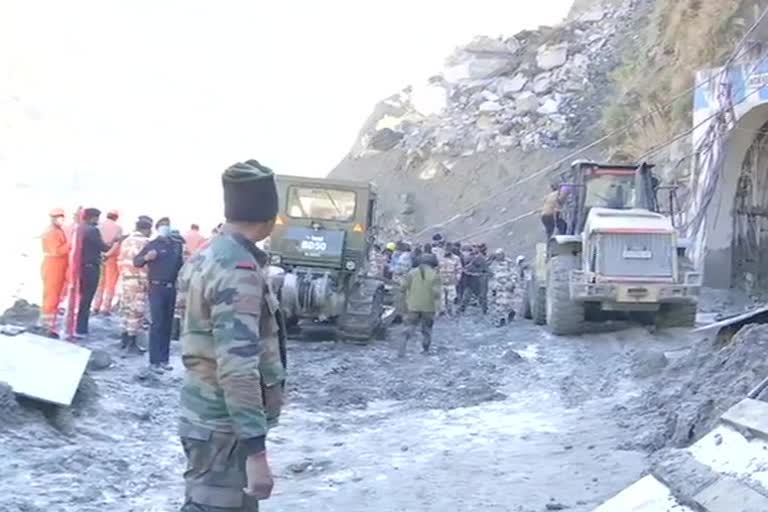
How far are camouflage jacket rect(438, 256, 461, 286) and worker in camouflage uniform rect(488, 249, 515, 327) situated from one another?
88 centimetres

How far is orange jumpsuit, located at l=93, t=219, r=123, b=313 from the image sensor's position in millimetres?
14070

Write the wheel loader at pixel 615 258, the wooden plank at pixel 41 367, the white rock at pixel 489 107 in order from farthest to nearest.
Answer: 1. the white rock at pixel 489 107
2. the wheel loader at pixel 615 258
3. the wooden plank at pixel 41 367

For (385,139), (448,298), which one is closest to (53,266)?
(448,298)

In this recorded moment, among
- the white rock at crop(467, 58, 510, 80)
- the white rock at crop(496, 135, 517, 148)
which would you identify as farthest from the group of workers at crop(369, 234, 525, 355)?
the white rock at crop(467, 58, 510, 80)

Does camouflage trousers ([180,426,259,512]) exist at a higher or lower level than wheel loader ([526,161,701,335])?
lower

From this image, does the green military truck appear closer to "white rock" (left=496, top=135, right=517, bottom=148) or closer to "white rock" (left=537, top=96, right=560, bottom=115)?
"white rock" (left=496, top=135, right=517, bottom=148)

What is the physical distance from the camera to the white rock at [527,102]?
3425 cm

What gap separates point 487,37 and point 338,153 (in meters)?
30.0

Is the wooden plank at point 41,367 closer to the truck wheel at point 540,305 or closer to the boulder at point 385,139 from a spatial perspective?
the truck wheel at point 540,305

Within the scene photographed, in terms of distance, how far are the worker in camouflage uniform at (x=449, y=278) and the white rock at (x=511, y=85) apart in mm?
17385

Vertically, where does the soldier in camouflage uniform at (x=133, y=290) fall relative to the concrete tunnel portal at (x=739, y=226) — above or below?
below

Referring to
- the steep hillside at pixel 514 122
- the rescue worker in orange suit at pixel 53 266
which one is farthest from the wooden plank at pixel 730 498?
the steep hillside at pixel 514 122

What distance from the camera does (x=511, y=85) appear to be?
35.8m

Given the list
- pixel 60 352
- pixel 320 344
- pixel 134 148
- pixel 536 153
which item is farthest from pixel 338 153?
pixel 60 352
